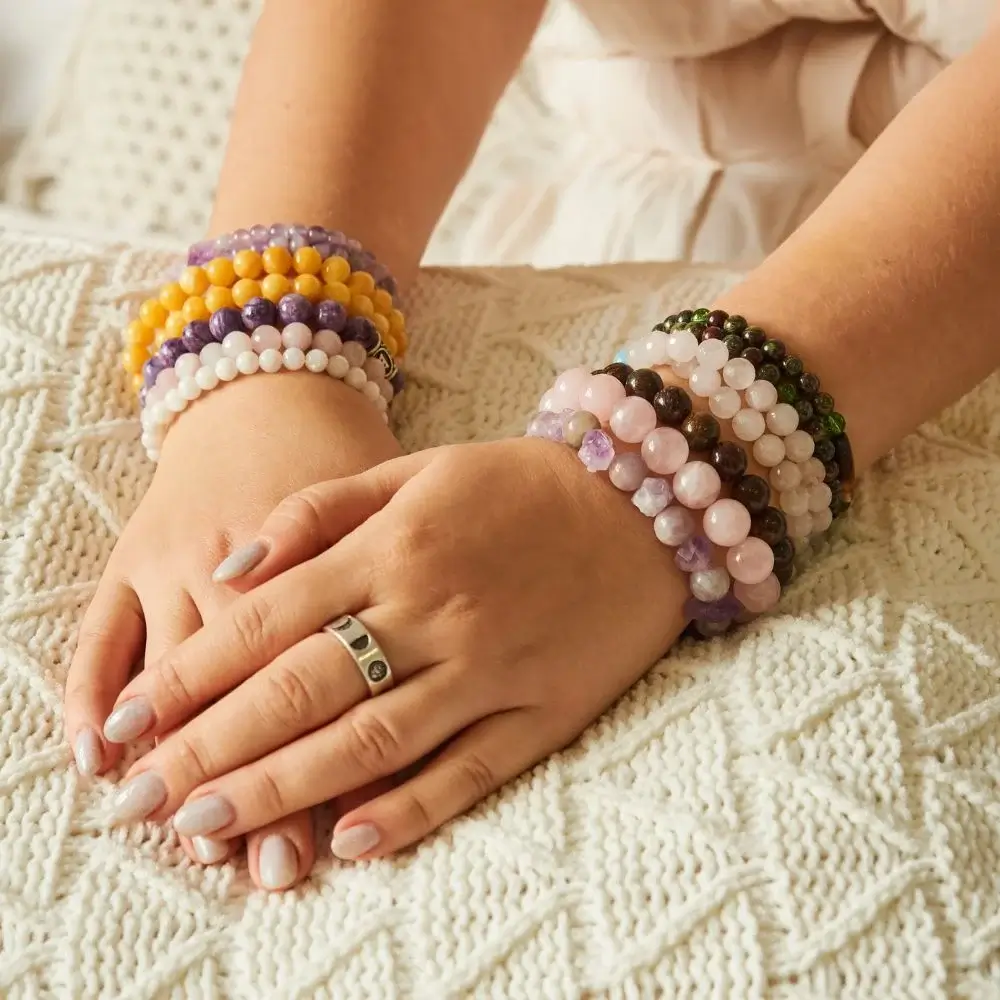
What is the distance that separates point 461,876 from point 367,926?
0.04m

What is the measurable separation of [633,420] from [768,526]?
0.09 meters

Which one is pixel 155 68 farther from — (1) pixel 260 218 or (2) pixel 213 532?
(2) pixel 213 532

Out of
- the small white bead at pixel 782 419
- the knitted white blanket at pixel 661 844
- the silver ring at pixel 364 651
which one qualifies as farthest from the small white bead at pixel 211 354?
the small white bead at pixel 782 419

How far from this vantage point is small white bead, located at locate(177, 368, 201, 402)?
2.16 ft

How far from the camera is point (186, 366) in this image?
66 cm

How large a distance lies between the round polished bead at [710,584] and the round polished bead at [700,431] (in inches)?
2.4

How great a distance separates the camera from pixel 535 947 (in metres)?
0.47

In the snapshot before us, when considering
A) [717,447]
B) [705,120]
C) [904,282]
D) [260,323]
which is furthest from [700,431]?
[705,120]

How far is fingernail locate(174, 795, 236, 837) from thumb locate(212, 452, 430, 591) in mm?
106

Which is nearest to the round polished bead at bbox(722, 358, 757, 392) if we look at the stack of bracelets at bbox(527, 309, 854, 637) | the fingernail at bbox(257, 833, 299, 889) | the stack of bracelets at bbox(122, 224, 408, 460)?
the stack of bracelets at bbox(527, 309, 854, 637)

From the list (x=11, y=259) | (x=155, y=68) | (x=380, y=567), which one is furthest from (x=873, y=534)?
(x=155, y=68)

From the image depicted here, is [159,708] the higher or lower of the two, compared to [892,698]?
lower

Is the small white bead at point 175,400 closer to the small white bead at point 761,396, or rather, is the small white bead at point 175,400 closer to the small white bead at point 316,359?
the small white bead at point 316,359

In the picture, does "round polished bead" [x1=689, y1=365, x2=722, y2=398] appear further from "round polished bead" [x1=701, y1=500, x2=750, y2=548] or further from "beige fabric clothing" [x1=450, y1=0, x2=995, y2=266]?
"beige fabric clothing" [x1=450, y1=0, x2=995, y2=266]
